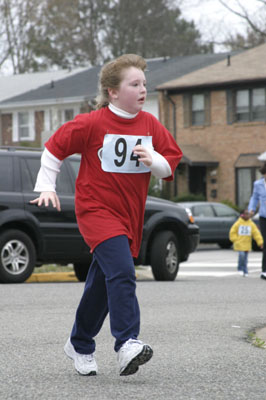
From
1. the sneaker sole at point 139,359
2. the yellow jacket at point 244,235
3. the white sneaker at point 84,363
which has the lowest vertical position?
the yellow jacket at point 244,235

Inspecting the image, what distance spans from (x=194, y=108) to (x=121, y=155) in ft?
110

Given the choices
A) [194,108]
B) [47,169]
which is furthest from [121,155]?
[194,108]

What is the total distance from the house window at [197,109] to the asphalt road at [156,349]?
90.2 ft

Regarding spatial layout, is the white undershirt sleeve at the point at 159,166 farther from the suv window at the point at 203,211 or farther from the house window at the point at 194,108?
the house window at the point at 194,108

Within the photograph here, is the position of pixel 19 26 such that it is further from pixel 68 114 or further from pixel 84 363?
pixel 84 363

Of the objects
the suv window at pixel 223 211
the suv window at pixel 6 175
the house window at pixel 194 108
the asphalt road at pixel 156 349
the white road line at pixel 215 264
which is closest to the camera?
the asphalt road at pixel 156 349

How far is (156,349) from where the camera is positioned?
6.49 meters

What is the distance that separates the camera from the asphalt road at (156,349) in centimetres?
494

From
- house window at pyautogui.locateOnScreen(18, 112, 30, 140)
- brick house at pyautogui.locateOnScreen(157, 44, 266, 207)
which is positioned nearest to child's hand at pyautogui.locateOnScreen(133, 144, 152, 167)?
brick house at pyautogui.locateOnScreen(157, 44, 266, 207)

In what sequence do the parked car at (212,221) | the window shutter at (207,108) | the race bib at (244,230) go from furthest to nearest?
the window shutter at (207,108) < the parked car at (212,221) < the race bib at (244,230)

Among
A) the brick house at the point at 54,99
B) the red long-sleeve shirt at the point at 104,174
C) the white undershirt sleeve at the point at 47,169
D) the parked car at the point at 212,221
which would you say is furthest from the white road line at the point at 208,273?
the brick house at the point at 54,99

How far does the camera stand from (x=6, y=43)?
5031 centimetres

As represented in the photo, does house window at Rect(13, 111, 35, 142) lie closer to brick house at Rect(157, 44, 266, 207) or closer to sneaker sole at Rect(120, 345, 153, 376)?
brick house at Rect(157, 44, 266, 207)

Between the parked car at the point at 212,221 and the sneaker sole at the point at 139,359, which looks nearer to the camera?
the sneaker sole at the point at 139,359
